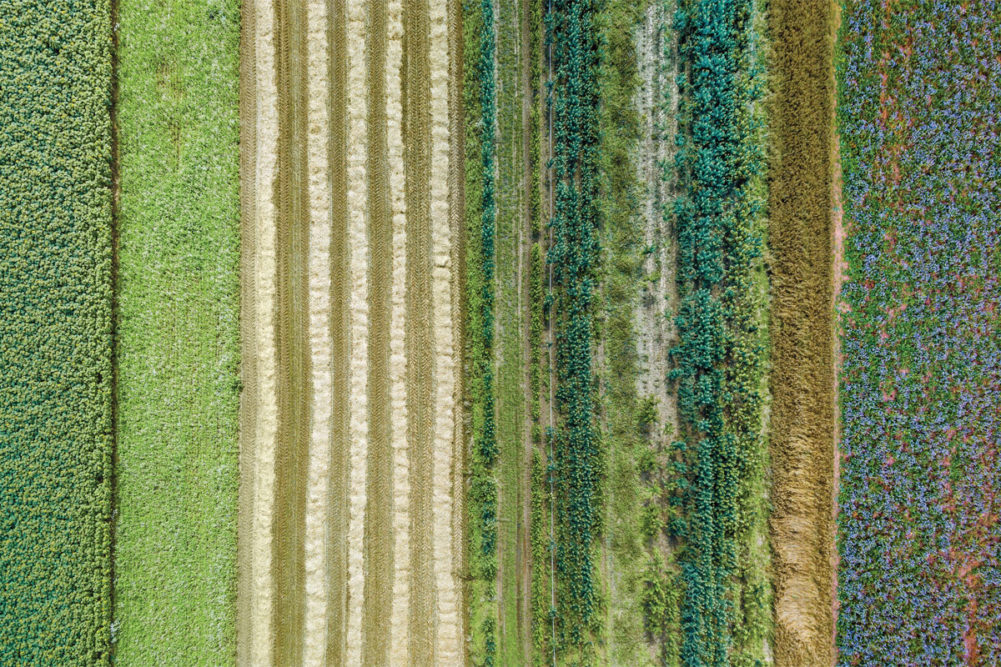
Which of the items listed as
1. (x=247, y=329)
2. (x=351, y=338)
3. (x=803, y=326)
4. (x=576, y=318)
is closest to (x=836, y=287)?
(x=803, y=326)

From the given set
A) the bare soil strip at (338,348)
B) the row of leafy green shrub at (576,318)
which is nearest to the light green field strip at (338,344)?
the bare soil strip at (338,348)

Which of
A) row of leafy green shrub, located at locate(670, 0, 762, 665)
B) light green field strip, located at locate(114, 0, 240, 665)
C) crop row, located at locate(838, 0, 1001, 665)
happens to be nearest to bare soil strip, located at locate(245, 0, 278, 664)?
light green field strip, located at locate(114, 0, 240, 665)

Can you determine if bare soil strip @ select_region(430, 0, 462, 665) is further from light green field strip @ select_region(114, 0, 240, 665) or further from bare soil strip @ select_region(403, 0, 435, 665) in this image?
light green field strip @ select_region(114, 0, 240, 665)

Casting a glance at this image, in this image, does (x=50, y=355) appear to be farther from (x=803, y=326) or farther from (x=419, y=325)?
(x=803, y=326)

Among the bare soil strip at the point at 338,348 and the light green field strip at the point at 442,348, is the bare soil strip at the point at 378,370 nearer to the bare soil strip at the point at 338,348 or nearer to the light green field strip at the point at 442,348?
the bare soil strip at the point at 338,348

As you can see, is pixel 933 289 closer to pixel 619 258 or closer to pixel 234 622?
pixel 619 258

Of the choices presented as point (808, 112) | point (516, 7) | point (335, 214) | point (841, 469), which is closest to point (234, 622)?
point (335, 214)
